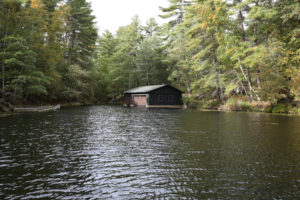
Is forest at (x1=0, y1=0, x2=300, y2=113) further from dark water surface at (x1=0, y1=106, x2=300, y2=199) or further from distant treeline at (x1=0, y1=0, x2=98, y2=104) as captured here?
dark water surface at (x1=0, y1=106, x2=300, y2=199)

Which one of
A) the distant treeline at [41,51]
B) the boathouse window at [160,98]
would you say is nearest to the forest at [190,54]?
the distant treeline at [41,51]

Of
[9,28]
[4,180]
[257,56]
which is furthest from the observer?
[9,28]

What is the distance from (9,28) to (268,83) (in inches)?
1238

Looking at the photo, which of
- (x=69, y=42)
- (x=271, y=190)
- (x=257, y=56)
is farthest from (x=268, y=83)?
(x=69, y=42)

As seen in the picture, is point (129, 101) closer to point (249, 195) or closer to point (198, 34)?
point (198, 34)

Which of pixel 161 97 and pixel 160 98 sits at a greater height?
pixel 161 97

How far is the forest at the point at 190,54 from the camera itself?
82.5 feet

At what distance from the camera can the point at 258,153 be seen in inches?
313

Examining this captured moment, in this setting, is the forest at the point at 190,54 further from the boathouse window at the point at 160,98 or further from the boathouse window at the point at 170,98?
the boathouse window at the point at 160,98

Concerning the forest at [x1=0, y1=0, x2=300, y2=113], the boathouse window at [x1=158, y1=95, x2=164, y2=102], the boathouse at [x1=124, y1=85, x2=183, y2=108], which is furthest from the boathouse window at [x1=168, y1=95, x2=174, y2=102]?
the forest at [x1=0, y1=0, x2=300, y2=113]

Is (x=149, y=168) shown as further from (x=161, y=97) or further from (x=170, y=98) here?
(x=170, y=98)

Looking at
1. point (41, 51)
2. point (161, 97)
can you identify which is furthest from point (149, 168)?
point (161, 97)

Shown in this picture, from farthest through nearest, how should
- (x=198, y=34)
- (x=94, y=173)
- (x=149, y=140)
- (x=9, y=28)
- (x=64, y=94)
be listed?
1. (x=64, y=94)
2. (x=198, y=34)
3. (x=9, y=28)
4. (x=149, y=140)
5. (x=94, y=173)

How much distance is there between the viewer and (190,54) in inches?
1654
